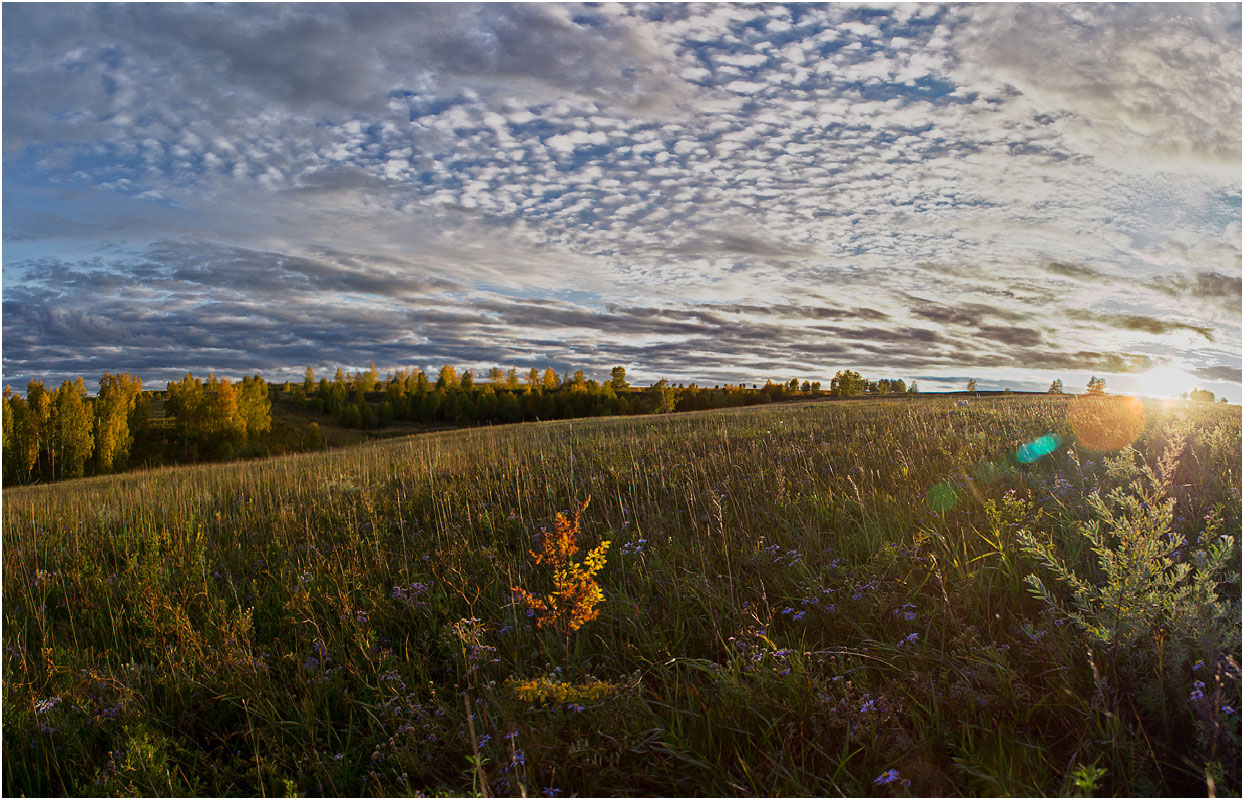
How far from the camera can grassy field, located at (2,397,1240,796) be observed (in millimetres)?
2508

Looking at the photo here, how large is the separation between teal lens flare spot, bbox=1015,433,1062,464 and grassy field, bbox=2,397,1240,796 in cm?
43

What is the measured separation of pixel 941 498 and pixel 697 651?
9.34 ft

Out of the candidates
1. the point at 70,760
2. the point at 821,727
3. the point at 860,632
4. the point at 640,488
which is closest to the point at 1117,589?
the point at 860,632

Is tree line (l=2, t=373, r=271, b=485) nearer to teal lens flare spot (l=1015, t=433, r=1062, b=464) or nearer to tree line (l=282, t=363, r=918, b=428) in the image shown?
tree line (l=282, t=363, r=918, b=428)

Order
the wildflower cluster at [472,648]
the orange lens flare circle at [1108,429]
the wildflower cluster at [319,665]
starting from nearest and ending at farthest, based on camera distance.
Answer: the wildflower cluster at [472,648], the wildflower cluster at [319,665], the orange lens flare circle at [1108,429]

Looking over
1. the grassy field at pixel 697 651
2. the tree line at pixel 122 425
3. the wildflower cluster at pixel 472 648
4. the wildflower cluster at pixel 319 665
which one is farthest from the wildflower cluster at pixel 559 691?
the tree line at pixel 122 425

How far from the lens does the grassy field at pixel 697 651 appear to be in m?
2.51

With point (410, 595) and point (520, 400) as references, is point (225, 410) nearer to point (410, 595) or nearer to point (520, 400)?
point (520, 400)

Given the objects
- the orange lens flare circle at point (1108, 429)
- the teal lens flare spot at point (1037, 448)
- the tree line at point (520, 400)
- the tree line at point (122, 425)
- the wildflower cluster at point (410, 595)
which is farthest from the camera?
the tree line at point (520, 400)

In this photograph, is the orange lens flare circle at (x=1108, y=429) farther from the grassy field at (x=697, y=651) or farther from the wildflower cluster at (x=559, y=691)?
the wildflower cluster at (x=559, y=691)

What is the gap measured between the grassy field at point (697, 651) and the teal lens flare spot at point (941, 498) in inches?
1.5

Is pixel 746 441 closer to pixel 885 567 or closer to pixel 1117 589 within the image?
pixel 885 567

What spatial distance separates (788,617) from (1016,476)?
3.25m

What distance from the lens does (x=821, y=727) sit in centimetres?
261
